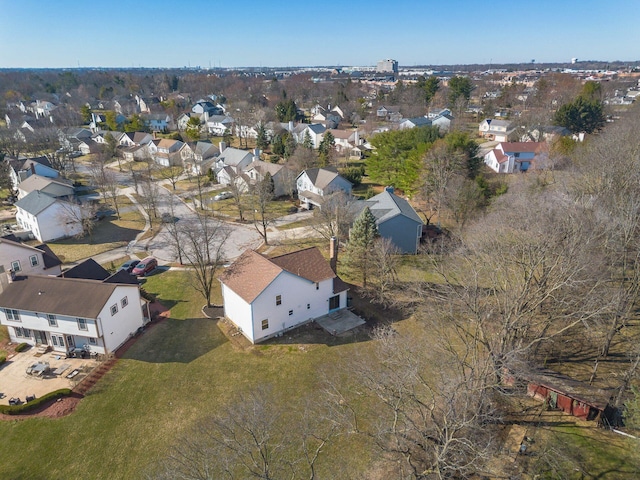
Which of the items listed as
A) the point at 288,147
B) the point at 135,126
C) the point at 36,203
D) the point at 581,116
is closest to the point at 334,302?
the point at 36,203

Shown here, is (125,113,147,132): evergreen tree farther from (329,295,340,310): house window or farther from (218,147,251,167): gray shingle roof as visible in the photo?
(329,295,340,310): house window

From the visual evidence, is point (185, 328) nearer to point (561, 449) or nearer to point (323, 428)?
point (323, 428)

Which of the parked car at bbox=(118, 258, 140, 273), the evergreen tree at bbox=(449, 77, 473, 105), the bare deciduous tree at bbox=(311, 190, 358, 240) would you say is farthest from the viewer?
the evergreen tree at bbox=(449, 77, 473, 105)

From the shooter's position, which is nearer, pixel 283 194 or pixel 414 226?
pixel 414 226

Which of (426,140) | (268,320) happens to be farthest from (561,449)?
(426,140)

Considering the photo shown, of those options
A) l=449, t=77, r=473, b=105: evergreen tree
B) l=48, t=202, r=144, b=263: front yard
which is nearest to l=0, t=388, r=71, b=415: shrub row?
l=48, t=202, r=144, b=263: front yard

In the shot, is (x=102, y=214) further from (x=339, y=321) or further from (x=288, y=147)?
(x=339, y=321)

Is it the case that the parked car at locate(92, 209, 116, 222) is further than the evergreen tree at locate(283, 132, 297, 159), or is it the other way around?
the evergreen tree at locate(283, 132, 297, 159)
